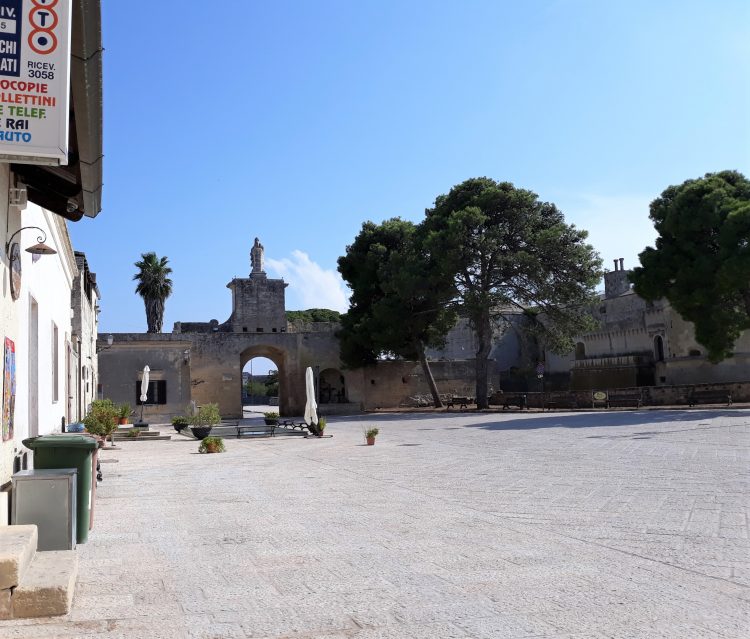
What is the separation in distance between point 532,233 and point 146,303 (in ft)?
69.2

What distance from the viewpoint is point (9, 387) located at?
6.02 metres

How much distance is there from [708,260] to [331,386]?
22.8 m

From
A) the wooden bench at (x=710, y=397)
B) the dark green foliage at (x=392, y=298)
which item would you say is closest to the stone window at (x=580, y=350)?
the dark green foliage at (x=392, y=298)

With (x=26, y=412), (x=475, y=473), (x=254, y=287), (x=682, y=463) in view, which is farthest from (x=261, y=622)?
(x=254, y=287)

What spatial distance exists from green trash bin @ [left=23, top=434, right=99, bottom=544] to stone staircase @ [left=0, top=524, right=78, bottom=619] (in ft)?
5.48

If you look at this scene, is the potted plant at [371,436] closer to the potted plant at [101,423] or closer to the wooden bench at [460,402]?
the potted plant at [101,423]

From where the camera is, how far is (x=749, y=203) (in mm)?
25891

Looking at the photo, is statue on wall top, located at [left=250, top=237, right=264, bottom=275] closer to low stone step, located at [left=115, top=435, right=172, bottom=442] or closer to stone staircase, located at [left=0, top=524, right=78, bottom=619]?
low stone step, located at [left=115, top=435, right=172, bottom=442]

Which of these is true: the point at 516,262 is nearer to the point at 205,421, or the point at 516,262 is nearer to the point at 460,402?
the point at 460,402

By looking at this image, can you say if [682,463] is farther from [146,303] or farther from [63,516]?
[146,303]

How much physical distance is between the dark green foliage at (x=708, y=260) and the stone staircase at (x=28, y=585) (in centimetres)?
2557

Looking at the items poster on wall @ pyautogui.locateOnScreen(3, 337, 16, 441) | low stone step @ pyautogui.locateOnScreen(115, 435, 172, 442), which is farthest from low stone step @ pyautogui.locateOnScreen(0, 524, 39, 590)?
low stone step @ pyautogui.locateOnScreen(115, 435, 172, 442)

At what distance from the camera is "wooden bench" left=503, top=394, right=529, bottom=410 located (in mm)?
33719

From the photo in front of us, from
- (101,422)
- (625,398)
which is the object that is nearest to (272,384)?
(625,398)
